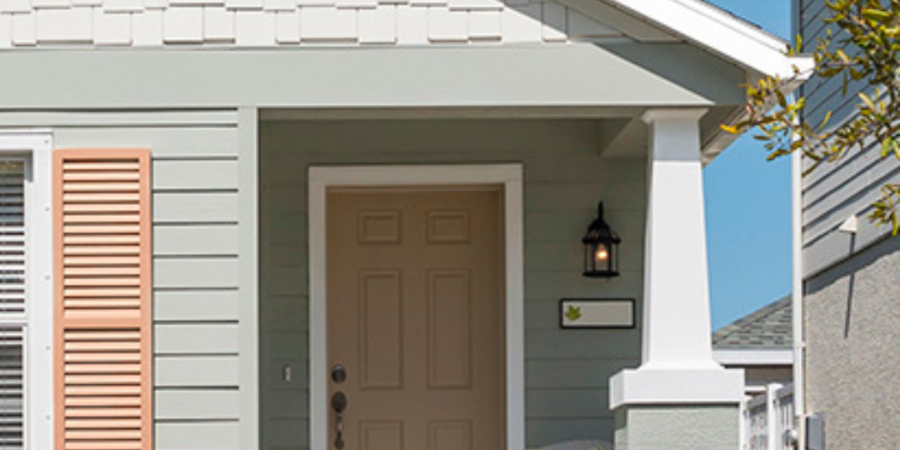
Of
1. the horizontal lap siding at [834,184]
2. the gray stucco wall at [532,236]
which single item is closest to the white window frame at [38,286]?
the gray stucco wall at [532,236]

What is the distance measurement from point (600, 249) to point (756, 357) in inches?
362

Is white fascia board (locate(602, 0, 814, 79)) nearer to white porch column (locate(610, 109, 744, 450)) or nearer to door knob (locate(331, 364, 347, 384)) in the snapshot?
white porch column (locate(610, 109, 744, 450))

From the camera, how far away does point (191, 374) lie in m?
7.45

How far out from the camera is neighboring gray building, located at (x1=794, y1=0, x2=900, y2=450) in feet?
33.0

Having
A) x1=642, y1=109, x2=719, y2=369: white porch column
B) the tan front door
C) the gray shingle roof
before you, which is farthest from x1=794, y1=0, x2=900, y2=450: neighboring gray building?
the gray shingle roof

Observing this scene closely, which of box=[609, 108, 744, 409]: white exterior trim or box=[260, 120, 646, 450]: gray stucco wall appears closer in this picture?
box=[609, 108, 744, 409]: white exterior trim

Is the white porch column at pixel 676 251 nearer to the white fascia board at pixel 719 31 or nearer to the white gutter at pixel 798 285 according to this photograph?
the white fascia board at pixel 719 31

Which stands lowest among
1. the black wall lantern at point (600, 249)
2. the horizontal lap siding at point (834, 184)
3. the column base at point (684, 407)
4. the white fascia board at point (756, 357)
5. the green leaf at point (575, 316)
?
the white fascia board at point (756, 357)

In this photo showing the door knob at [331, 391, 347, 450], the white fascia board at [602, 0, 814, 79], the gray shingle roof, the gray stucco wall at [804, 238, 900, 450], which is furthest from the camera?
the gray shingle roof

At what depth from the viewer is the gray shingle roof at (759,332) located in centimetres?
1798

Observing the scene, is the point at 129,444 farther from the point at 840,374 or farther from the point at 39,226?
the point at 840,374

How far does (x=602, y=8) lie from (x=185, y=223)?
6.61ft

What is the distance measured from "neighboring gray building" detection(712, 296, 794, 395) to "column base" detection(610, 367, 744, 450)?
32.0 feet

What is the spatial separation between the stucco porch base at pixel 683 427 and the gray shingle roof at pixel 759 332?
1004cm
